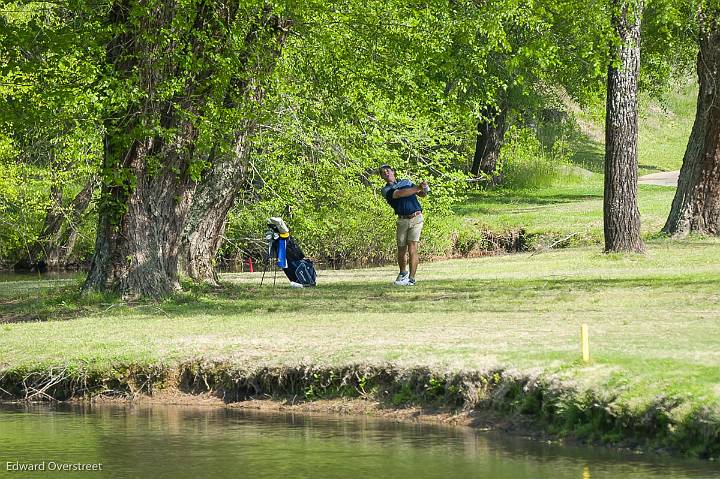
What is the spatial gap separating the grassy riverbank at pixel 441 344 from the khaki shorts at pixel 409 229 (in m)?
0.81

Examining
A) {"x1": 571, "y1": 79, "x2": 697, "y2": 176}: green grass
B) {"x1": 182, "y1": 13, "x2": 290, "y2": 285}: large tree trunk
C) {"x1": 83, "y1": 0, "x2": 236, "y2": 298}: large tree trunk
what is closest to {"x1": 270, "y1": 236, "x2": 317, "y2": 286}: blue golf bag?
{"x1": 182, "y1": 13, "x2": 290, "y2": 285}: large tree trunk

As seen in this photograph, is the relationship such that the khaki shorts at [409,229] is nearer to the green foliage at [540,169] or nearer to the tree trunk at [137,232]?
the tree trunk at [137,232]

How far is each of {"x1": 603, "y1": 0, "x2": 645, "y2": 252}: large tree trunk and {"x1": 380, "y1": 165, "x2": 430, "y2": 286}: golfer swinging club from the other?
5.00 meters

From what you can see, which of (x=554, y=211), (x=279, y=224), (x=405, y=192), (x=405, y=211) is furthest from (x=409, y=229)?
(x=554, y=211)

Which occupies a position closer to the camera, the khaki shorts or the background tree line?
the background tree line

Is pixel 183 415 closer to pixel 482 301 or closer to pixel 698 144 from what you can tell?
pixel 482 301

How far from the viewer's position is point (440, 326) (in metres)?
14.2

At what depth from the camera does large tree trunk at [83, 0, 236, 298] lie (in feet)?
56.7

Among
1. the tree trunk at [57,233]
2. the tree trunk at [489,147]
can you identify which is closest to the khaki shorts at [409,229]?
the tree trunk at [57,233]

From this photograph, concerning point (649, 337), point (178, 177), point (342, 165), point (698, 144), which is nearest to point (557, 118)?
point (698, 144)

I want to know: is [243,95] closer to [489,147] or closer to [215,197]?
[215,197]

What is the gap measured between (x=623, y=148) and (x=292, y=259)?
258 inches

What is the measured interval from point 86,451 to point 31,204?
20666 millimetres

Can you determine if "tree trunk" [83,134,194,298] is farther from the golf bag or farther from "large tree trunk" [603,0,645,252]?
"large tree trunk" [603,0,645,252]
